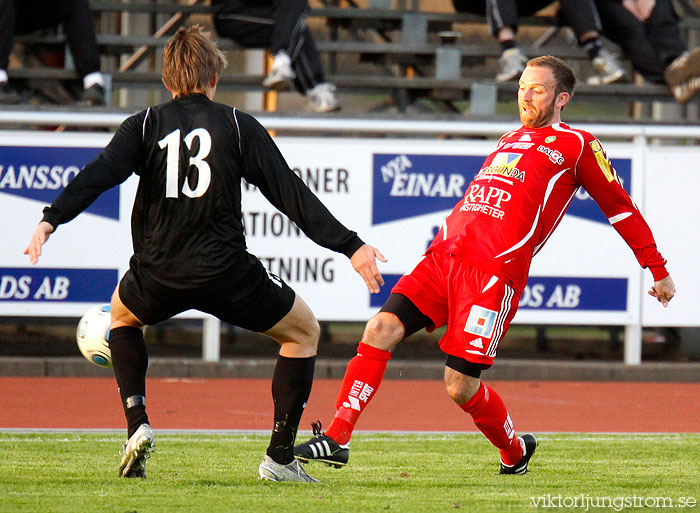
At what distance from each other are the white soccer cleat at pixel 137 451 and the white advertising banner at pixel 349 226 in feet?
16.0

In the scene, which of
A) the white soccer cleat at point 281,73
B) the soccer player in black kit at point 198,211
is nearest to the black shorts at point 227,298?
the soccer player in black kit at point 198,211

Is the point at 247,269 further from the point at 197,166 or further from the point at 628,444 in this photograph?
the point at 628,444

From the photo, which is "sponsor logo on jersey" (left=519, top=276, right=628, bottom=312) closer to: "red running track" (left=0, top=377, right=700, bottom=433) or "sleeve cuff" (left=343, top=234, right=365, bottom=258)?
"red running track" (left=0, top=377, right=700, bottom=433)

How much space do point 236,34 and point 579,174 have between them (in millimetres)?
6929

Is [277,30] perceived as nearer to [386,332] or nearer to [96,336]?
[96,336]

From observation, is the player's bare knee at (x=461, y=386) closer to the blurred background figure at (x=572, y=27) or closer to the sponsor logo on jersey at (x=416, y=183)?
the sponsor logo on jersey at (x=416, y=183)

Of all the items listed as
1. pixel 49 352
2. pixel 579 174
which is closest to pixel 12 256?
pixel 49 352

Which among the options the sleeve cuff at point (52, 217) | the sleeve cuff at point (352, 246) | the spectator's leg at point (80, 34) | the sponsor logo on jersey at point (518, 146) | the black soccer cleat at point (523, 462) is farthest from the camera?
the spectator's leg at point (80, 34)

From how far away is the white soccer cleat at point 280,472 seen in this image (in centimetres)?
491

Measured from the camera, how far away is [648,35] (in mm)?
12117

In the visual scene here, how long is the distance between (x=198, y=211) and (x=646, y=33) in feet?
28.2

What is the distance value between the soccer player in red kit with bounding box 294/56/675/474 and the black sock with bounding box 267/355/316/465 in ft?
0.80

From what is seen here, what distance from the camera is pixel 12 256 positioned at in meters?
9.58

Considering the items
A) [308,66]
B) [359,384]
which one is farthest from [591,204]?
[359,384]
